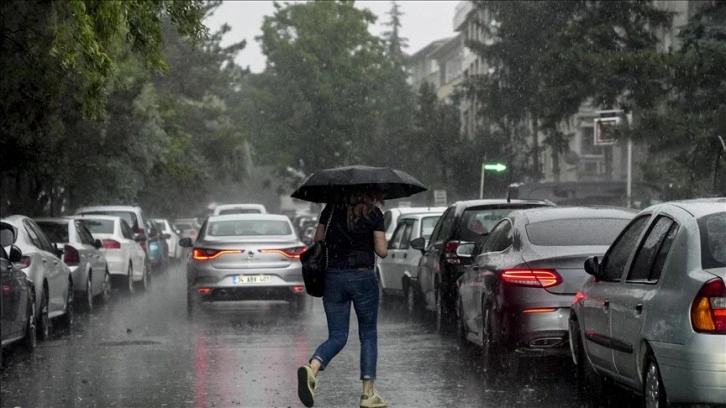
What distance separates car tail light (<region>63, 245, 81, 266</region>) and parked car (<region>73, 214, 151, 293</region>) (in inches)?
233

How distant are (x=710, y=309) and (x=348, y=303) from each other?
12.0 feet

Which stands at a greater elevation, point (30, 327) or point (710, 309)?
point (710, 309)

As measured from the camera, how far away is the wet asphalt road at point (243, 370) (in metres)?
11.5

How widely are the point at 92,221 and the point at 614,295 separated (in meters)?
20.4

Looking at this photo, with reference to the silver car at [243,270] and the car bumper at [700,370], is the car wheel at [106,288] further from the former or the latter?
the car bumper at [700,370]

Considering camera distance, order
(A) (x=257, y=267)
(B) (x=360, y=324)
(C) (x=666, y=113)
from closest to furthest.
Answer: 1. (B) (x=360, y=324)
2. (A) (x=257, y=267)
3. (C) (x=666, y=113)

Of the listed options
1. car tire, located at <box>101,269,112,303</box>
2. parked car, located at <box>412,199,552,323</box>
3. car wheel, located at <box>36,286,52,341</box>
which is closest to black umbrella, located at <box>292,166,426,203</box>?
parked car, located at <box>412,199,552,323</box>

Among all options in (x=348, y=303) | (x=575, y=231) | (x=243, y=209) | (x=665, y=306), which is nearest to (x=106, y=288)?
(x=575, y=231)

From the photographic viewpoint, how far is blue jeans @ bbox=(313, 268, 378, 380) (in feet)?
35.9

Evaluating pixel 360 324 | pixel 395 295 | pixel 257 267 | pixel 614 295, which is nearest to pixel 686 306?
pixel 614 295

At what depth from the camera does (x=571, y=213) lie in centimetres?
Result: 1351

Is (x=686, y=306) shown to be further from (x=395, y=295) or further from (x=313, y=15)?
(x=313, y=15)

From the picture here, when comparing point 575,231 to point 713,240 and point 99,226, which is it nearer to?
point 713,240

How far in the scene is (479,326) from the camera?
1377 cm
